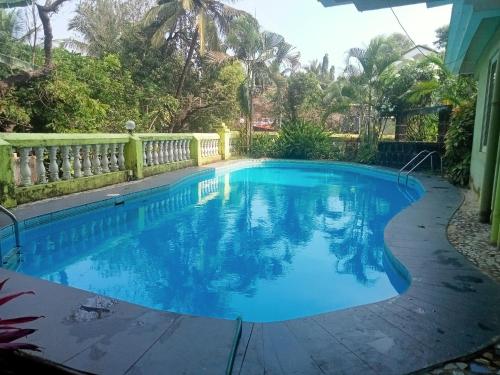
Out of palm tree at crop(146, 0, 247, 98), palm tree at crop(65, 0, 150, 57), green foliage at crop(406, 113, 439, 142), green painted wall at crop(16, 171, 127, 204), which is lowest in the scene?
green painted wall at crop(16, 171, 127, 204)

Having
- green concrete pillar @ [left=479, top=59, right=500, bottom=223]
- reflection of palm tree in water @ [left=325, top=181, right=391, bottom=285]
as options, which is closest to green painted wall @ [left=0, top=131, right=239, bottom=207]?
reflection of palm tree in water @ [left=325, top=181, right=391, bottom=285]

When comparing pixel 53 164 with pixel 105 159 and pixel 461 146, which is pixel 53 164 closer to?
pixel 105 159

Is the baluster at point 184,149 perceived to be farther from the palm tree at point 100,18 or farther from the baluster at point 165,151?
the palm tree at point 100,18

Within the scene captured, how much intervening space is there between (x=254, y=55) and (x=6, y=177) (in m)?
14.2

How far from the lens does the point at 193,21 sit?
16.8 metres

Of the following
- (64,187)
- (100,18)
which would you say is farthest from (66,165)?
(100,18)

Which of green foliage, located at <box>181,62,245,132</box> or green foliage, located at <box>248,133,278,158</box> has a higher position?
green foliage, located at <box>181,62,245,132</box>

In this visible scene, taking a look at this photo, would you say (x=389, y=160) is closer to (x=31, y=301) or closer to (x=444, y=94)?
(x=444, y=94)

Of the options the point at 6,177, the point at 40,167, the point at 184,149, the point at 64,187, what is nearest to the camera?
the point at 6,177

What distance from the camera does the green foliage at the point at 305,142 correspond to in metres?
17.1

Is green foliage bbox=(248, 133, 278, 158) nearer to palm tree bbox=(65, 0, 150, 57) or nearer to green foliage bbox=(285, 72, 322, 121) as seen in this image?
green foliage bbox=(285, 72, 322, 121)

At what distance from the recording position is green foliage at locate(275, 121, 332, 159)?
17.1 metres

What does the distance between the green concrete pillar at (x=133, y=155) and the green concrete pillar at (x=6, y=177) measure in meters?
3.44

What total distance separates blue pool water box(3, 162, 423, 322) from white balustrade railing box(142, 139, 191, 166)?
5.86ft
